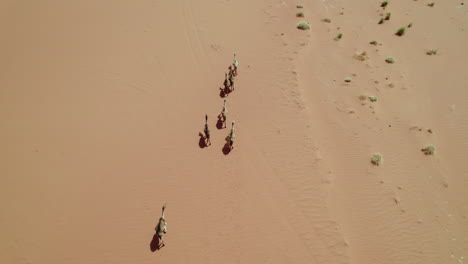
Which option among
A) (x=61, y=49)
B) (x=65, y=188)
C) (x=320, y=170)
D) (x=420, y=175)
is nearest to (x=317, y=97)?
Result: (x=320, y=170)

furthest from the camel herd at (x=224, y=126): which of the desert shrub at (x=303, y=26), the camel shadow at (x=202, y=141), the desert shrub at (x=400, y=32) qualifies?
the desert shrub at (x=400, y=32)

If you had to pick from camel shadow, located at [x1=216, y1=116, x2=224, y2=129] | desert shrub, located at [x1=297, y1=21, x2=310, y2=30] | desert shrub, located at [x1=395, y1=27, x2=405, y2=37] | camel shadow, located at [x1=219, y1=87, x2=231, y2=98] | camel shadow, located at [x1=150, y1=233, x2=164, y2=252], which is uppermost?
desert shrub, located at [x1=395, y1=27, x2=405, y2=37]

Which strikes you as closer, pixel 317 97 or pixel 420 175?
pixel 420 175

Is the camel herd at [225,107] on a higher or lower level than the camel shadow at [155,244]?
higher

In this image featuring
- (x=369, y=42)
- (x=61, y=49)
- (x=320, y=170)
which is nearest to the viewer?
(x=320, y=170)

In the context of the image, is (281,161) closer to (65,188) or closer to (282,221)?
(282,221)

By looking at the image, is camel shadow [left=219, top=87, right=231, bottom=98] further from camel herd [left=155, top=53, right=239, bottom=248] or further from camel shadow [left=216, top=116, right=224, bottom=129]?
camel shadow [left=216, top=116, right=224, bottom=129]

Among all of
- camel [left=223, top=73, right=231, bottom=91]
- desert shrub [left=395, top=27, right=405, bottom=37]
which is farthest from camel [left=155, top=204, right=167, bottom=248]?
desert shrub [left=395, top=27, right=405, bottom=37]

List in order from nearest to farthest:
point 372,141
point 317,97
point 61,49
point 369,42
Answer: point 372,141 → point 317,97 → point 61,49 → point 369,42

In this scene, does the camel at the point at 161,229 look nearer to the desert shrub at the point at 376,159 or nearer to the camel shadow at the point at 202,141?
the camel shadow at the point at 202,141
